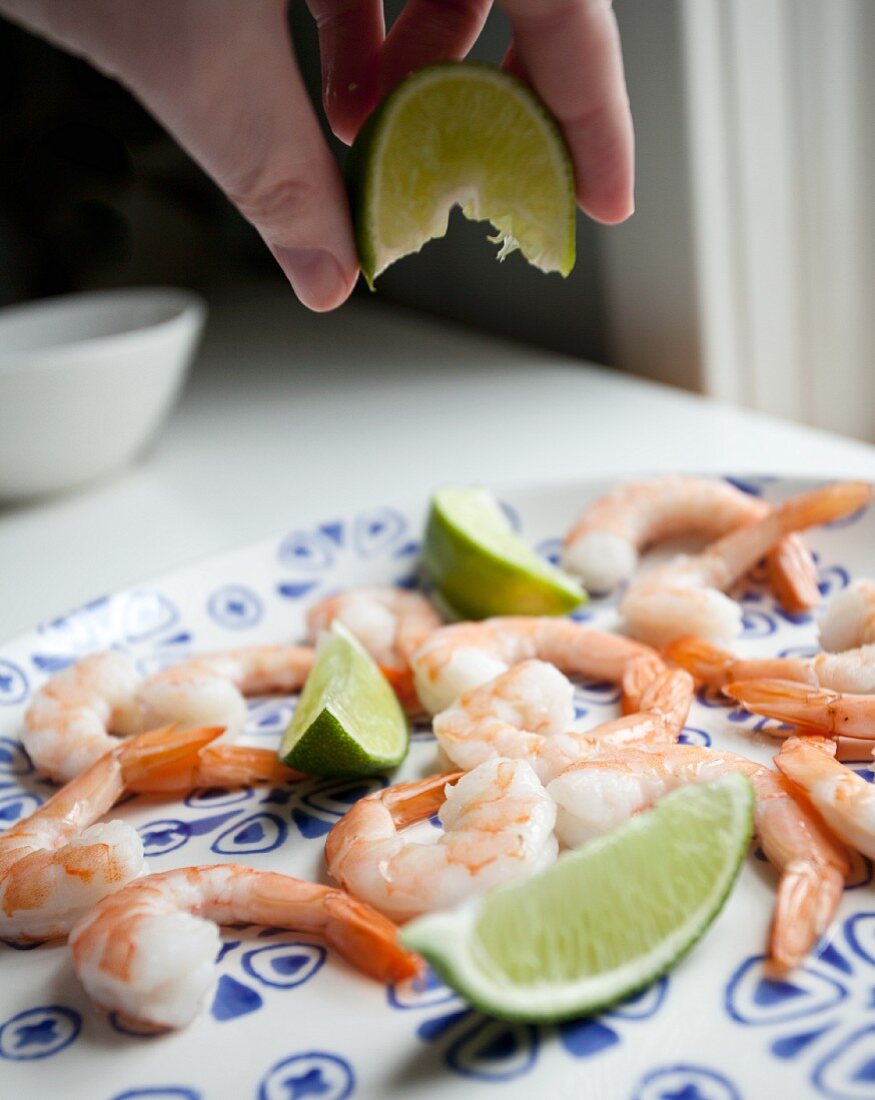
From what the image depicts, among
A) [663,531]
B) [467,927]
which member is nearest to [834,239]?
[663,531]

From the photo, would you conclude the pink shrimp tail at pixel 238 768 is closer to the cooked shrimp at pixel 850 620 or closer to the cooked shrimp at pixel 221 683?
the cooked shrimp at pixel 221 683

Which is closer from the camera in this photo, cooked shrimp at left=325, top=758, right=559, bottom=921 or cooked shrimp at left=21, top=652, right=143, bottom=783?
cooked shrimp at left=325, top=758, right=559, bottom=921

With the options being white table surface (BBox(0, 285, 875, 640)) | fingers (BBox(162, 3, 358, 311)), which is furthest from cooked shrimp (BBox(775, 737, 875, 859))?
white table surface (BBox(0, 285, 875, 640))

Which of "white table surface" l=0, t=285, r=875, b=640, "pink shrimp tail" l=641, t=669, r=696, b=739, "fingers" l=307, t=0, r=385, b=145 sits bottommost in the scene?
"white table surface" l=0, t=285, r=875, b=640

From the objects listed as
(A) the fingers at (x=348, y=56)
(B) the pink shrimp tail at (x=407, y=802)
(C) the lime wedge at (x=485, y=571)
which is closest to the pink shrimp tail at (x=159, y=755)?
(B) the pink shrimp tail at (x=407, y=802)

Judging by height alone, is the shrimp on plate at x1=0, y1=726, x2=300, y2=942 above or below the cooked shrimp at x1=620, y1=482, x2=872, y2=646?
above

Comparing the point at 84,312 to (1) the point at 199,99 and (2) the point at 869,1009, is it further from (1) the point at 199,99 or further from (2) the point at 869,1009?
(2) the point at 869,1009

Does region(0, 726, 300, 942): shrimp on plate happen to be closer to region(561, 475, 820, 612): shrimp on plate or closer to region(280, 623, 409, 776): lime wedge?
region(280, 623, 409, 776): lime wedge
